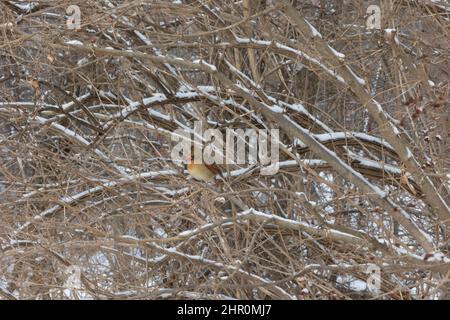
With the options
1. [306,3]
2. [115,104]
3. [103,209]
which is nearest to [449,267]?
[103,209]

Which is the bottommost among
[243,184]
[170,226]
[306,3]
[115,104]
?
[170,226]

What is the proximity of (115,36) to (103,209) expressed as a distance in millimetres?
1662

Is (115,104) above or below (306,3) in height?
below

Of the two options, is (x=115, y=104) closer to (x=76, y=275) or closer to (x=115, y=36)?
(x=115, y=36)

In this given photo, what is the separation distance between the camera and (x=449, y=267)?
5.33 m

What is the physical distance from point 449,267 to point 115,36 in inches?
158

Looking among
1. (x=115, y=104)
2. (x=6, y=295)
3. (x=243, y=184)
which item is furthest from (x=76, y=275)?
(x=115, y=104)

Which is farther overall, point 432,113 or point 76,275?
point 432,113
